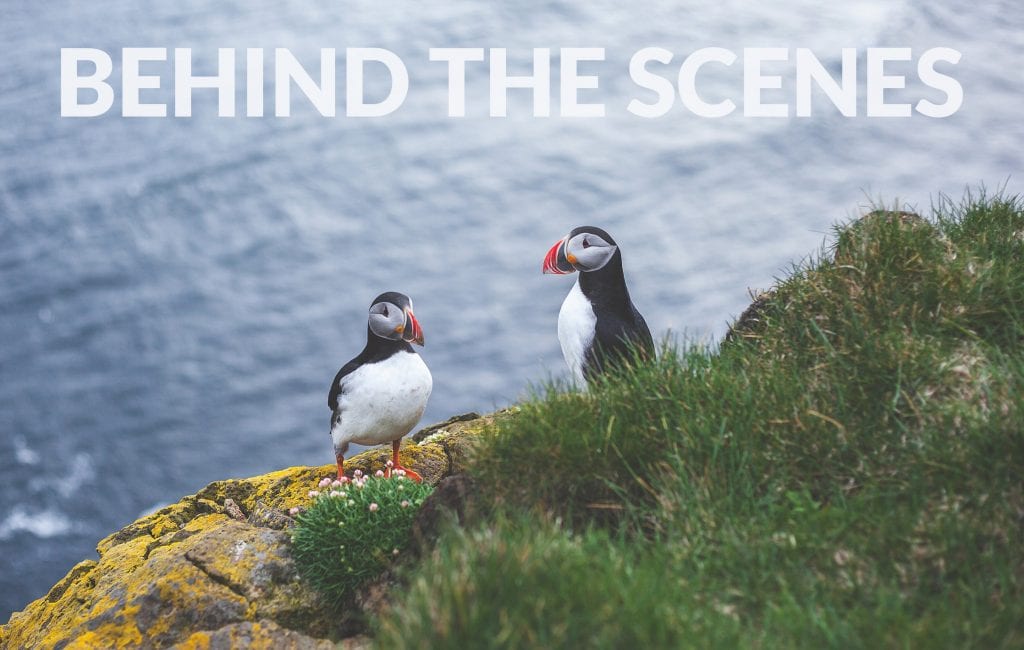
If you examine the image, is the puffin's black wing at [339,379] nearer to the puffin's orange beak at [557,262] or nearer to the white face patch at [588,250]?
the puffin's orange beak at [557,262]

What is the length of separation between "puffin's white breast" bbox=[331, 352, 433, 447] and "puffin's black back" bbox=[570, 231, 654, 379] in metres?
1.35

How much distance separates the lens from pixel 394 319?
7.41 m

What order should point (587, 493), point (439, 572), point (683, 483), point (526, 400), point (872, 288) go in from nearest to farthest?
point (439, 572) → point (683, 483) → point (587, 493) → point (526, 400) → point (872, 288)

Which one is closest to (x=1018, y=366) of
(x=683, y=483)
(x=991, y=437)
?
(x=991, y=437)

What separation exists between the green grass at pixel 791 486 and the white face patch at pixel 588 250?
1480mm

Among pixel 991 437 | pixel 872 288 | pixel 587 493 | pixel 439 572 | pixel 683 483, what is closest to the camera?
pixel 439 572

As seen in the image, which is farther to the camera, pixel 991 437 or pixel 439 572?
pixel 991 437

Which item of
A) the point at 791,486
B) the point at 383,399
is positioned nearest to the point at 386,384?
the point at 383,399

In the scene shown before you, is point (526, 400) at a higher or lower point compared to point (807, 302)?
lower

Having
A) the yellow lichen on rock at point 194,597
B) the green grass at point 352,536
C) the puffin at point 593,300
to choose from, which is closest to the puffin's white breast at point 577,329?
the puffin at point 593,300

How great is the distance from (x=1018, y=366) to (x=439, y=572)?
3430mm

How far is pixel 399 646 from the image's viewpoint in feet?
12.2

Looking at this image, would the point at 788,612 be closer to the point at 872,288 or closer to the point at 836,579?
the point at 836,579

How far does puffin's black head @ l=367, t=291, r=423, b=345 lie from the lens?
7.37m
